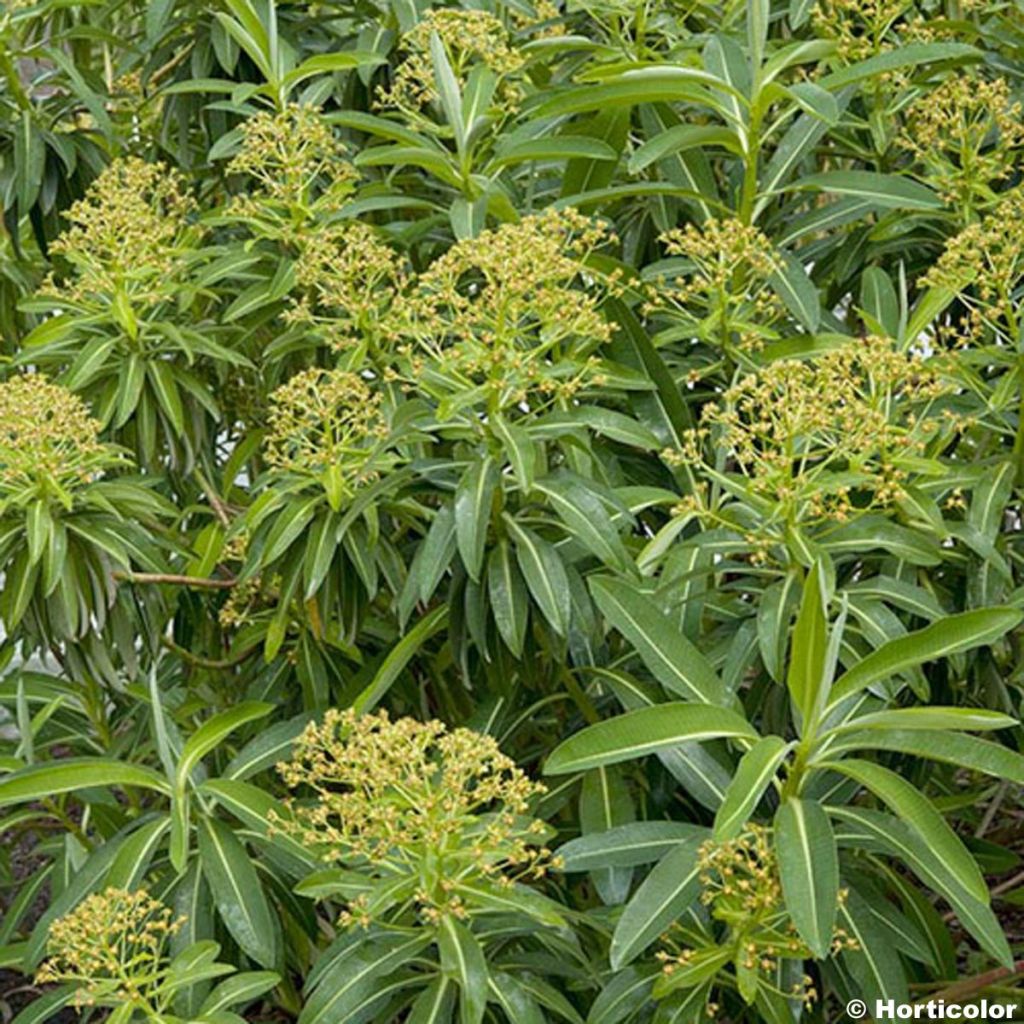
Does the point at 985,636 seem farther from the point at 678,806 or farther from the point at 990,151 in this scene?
the point at 990,151

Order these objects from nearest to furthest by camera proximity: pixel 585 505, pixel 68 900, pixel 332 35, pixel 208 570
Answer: pixel 585 505 → pixel 68 900 → pixel 208 570 → pixel 332 35

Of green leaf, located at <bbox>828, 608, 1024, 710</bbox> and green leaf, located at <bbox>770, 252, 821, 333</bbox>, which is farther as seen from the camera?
green leaf, located at <bbox>770, 252, 821, 333</bbox>

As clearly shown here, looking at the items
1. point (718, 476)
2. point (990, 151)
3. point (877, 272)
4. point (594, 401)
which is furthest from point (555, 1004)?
point (990, 151)

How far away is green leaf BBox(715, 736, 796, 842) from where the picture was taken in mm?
1774

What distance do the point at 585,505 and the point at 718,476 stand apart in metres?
0.20

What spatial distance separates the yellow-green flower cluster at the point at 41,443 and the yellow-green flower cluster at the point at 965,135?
1.20 meters

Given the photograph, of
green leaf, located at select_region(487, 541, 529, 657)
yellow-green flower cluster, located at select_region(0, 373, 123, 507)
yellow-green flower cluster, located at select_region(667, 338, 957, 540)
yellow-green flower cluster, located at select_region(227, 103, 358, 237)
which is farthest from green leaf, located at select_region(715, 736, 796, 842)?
yellow-green flower cluster, located at select_region(227, 103, 358, 237)

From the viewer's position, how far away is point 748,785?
1817 millimetres

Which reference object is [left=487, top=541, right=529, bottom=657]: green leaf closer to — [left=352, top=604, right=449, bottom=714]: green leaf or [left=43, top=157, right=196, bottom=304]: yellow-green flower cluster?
[left=352, top=604, right=449, bottom=714]: green leaf

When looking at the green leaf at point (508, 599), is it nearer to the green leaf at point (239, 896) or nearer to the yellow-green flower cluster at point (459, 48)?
the green leaf at point (239, 896)

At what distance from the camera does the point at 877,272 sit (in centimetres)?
257

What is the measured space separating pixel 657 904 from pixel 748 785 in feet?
0.63

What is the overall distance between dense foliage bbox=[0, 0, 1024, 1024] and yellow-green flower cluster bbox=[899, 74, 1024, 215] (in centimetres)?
1

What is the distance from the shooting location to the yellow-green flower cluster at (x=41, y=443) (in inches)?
87.4
